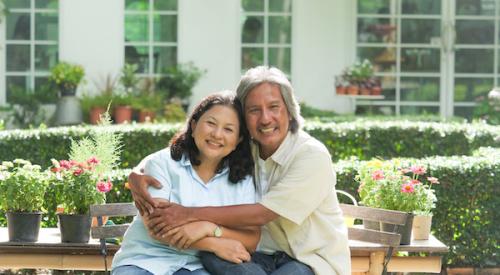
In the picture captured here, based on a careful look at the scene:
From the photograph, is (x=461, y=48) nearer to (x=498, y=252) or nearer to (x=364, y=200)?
(x=498, y=252)

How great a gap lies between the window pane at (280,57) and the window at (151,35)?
1.21 metres

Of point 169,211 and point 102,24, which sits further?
point 102,24

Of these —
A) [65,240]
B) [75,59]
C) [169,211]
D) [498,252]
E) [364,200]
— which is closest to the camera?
[169,211]

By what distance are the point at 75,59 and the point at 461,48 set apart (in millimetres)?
4873

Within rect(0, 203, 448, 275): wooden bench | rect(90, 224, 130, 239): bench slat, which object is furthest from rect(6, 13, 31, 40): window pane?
rect(90, 224, 130, 239): bench slat

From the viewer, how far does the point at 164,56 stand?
1339 centimetres

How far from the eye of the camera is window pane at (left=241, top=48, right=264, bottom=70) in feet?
44.3

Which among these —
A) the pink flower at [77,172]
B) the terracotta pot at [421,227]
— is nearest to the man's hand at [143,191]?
the pink flower at [77,172]

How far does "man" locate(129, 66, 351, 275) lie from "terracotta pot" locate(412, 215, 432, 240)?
0.89m

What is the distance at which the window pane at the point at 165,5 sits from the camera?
1338 cm

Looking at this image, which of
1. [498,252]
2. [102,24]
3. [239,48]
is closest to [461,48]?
[239,48]

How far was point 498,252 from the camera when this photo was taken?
677cm

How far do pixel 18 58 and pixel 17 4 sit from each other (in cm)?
65

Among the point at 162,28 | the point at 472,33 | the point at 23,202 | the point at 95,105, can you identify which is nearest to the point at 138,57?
the point at 162,28
